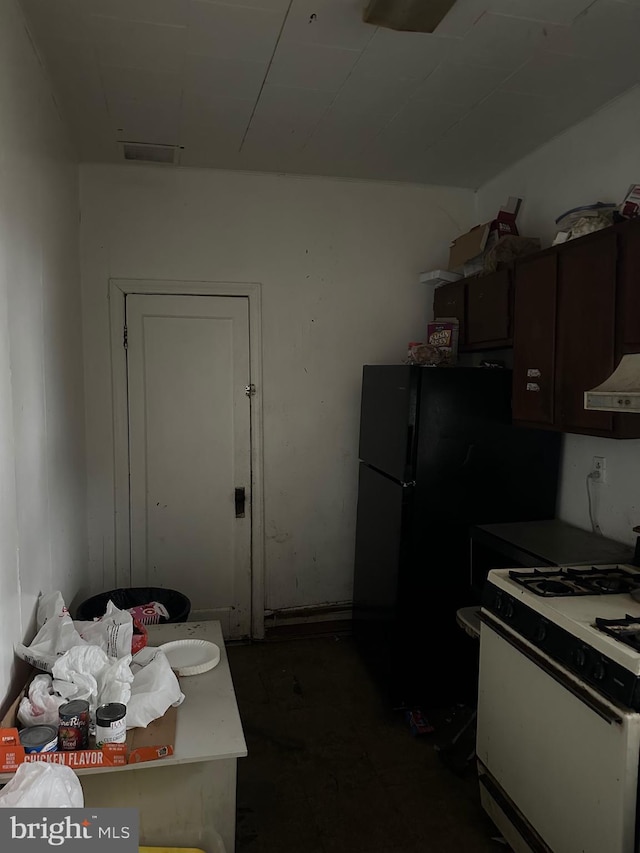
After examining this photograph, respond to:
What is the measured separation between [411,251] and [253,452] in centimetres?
161

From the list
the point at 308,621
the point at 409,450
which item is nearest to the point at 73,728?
the point at 409,450

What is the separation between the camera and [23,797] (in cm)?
118

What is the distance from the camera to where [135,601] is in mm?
3168

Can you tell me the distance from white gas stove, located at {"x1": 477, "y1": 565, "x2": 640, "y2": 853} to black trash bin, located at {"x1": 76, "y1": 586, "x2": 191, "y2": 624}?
59.6 inches

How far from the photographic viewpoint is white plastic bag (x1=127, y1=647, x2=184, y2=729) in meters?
1.63

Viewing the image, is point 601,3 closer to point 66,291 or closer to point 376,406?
point 376,406

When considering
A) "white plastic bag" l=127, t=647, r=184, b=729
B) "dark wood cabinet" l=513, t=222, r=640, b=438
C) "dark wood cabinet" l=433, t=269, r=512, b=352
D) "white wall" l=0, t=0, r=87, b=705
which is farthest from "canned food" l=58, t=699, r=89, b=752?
"dark wood cabinet" l=433, t=269, r=512, b=352

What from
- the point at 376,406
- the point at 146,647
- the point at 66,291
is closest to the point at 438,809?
the point at 146,647

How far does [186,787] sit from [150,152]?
9.72 ft

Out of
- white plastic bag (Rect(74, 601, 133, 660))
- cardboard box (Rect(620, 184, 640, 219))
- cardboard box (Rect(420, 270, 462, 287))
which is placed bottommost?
white plastic bag (Rect(74, 601, 133, 660))

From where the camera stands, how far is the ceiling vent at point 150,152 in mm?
3098

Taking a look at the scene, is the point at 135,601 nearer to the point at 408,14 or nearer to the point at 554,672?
the point at 554,672

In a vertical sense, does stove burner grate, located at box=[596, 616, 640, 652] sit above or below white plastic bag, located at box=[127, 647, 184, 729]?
above

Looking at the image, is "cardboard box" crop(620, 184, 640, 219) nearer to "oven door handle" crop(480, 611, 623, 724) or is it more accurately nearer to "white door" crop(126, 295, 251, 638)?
"oven door handle" crop(480, 611, 623, 724)
